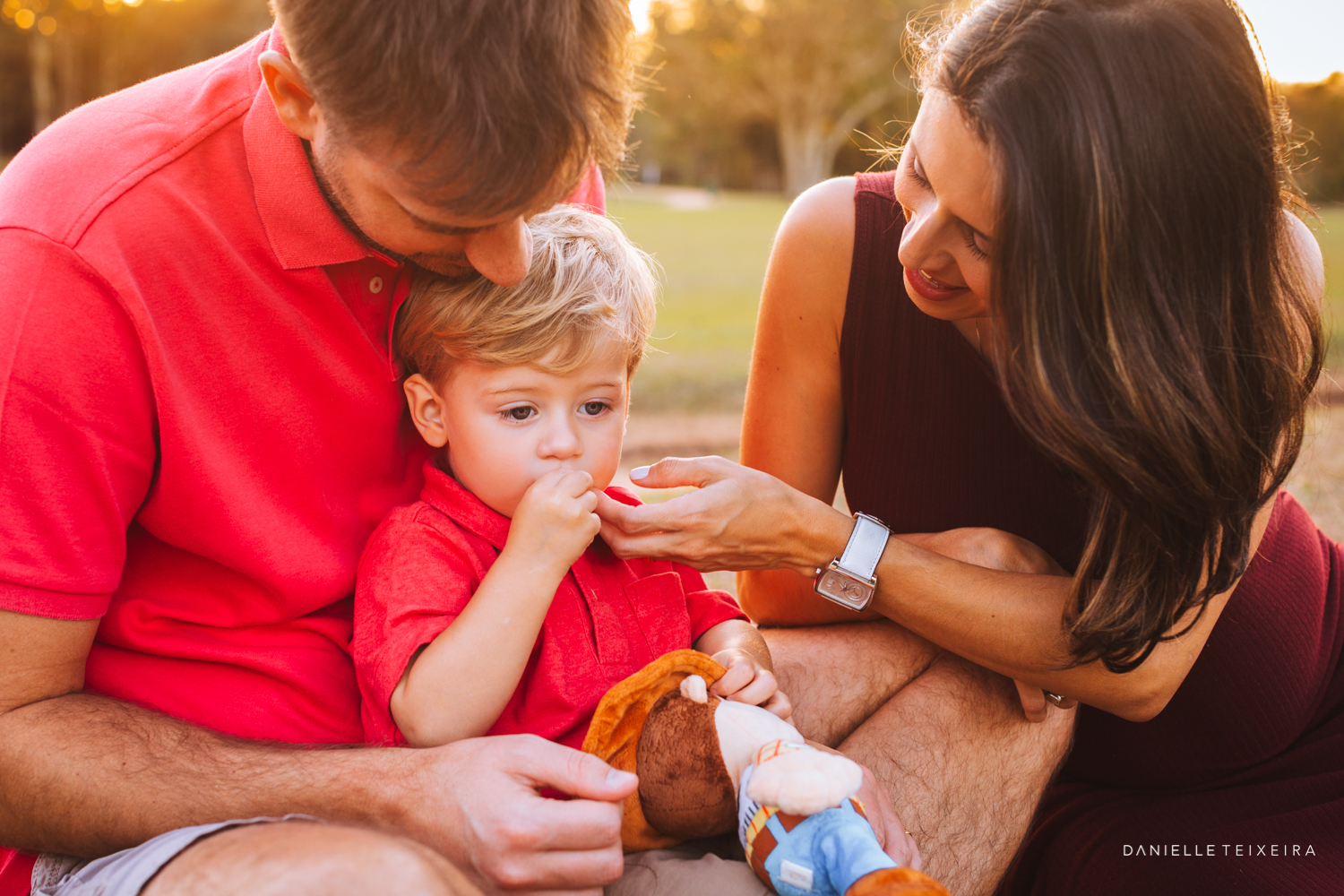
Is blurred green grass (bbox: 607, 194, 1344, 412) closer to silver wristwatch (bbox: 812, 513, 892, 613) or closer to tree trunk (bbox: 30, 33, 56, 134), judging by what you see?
silver wristwatch (bbox: 812, 513, 892, 613)

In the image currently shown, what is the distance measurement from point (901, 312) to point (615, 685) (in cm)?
115

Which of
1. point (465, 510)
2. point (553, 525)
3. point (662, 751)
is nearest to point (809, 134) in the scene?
point (465, 510)

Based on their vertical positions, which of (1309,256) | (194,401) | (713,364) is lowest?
(713,364)

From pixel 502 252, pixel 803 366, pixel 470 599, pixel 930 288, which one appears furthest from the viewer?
pixel 803 366

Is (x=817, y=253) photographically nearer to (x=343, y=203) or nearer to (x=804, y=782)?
(x=343, y=203)

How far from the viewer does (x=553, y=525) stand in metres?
1.66

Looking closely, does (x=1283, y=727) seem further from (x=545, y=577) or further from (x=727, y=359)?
(x=727, y=359)

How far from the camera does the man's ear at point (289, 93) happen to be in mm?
1424

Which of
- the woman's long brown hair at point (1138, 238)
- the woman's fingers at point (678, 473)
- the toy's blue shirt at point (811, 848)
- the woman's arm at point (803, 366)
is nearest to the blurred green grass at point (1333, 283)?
the woman's long brown hair at point (1138, 238)

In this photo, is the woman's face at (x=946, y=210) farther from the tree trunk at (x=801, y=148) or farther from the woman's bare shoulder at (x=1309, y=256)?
the tree trunk at (x=801, y=148)

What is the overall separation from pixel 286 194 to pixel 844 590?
1295 millimetres

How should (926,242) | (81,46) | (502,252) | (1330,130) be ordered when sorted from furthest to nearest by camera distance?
(81,46) < (1330,130) < (926,242) < (502,252)

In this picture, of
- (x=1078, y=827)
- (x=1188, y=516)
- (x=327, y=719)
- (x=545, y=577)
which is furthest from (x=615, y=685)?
(x=1078, y=827)

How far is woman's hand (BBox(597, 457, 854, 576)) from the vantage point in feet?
5.93
